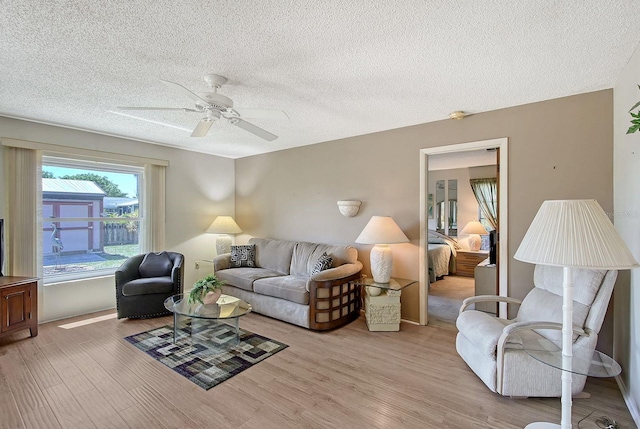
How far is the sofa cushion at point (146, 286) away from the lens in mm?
3750

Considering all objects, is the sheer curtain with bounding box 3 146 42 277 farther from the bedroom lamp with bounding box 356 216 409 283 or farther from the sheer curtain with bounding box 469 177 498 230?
the sheer curtain with bounding box 469 177 498 230

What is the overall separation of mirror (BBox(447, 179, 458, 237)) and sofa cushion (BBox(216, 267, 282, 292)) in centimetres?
465

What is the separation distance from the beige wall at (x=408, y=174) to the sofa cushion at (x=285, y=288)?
3.33ft

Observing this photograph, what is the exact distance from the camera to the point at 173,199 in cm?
499

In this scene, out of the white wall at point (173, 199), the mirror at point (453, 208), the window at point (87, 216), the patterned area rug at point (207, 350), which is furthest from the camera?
the mirror at point (453, 208)

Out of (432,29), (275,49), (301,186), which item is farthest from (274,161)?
(432,29)

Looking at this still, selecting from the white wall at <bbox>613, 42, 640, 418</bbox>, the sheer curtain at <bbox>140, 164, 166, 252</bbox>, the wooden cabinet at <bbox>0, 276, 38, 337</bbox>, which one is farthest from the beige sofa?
the white wall at <bbox>613, 42, 640, 418</bbox>

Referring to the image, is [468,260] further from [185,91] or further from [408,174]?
[185,91]

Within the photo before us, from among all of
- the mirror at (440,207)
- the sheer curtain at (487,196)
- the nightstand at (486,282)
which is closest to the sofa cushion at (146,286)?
the nightstand at (486,282)

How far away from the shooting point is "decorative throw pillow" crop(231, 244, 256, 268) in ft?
15.6

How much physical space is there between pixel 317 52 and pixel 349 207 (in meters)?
2.38

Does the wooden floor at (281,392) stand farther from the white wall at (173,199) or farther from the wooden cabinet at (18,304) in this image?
the white wall at (173,199)

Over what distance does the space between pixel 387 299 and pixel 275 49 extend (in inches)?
110

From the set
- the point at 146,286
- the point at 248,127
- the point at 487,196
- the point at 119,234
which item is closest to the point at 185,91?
the point at 248,127
